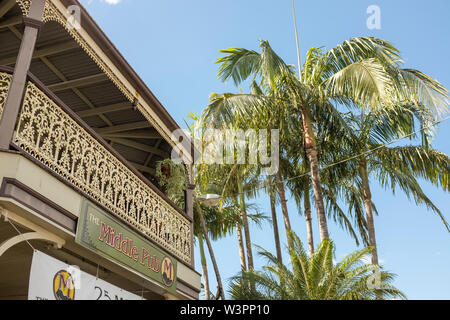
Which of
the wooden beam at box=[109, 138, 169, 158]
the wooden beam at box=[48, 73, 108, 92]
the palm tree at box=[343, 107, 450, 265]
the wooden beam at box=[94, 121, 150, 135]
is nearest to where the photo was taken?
the wooden beam at box=[48, 73, 108, 92]

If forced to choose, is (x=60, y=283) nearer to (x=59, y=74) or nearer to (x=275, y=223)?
(x=59, y=74)

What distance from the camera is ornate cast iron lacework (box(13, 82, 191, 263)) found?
499 centimetres

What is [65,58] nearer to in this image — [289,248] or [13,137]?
[13,137]

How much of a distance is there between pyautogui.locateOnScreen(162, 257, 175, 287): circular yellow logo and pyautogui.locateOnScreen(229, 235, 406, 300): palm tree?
13.5ft

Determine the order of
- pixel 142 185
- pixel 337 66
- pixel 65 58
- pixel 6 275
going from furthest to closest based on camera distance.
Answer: pixel 337 66 → pixel 65 58 → pixel 142 185 → pixel 6 275

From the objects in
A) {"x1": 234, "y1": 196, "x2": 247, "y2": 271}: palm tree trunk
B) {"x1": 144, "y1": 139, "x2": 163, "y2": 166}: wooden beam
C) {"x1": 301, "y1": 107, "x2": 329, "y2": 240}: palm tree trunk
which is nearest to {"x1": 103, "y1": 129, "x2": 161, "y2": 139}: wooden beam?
{"x1": 144, "y1": 139, "x2": 163, "y2": 166}: wooden beam

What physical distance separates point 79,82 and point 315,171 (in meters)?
6.71

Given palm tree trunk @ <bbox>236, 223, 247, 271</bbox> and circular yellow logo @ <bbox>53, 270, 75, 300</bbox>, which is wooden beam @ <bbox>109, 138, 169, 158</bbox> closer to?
circular yellow logo @ <bbox>53, 270, 75, 300</bbox>

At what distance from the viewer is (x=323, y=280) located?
411 inches

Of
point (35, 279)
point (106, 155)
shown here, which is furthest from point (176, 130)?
point (35, 279)

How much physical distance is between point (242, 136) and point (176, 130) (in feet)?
16.6

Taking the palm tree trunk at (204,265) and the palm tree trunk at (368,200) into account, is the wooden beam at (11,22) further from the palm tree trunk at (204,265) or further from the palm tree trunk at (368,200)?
the palm tree trunk at (204,265)

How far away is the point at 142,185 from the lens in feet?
23.8
